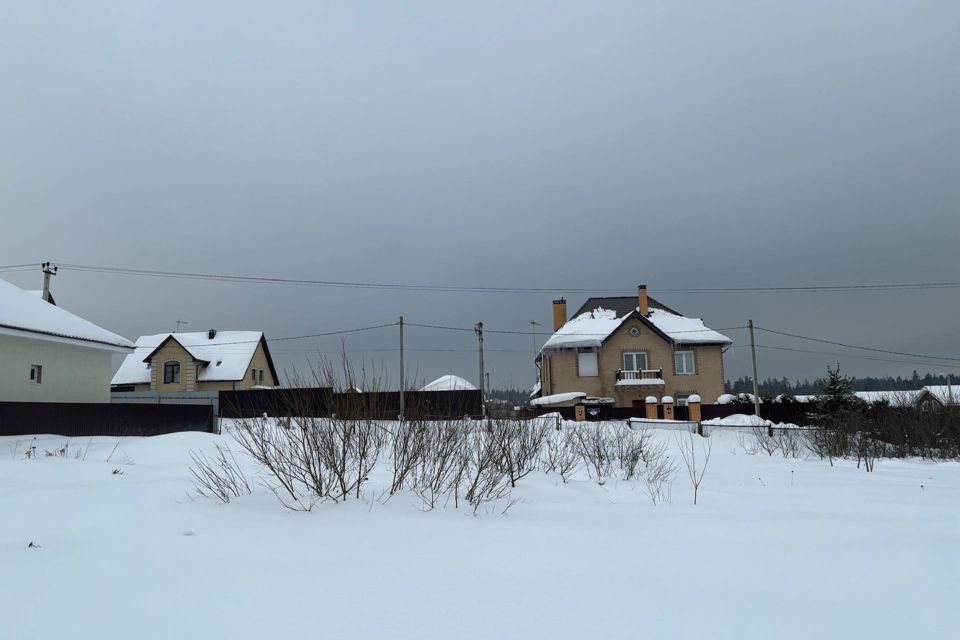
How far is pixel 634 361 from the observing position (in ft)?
111

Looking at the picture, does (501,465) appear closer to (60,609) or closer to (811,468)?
(60,609)

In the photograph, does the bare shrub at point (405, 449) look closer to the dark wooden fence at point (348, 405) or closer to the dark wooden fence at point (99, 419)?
the dark wooden fence at point (348, 405)

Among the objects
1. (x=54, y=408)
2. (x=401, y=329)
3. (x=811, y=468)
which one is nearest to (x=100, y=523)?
(x=811, y=468)

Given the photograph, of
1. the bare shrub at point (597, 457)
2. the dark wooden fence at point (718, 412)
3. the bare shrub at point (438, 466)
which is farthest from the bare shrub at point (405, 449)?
the dark wooden fence at point (718, 412)

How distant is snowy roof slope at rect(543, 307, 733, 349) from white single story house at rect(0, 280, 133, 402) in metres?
22.6

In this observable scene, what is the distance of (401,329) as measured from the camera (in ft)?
91.3

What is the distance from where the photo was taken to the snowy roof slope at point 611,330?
33.7 m

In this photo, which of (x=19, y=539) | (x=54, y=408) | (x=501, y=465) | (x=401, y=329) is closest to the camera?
(x=19, y=539)

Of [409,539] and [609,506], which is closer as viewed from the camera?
[409,539]

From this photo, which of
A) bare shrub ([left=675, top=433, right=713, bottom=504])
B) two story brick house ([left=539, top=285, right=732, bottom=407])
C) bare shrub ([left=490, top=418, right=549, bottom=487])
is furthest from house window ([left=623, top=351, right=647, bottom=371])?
bare shrub ([left=490, top=418, right=549, bottom=487])

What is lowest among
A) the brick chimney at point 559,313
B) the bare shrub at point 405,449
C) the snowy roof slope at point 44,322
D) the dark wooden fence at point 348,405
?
the bare shrub at point 405,449

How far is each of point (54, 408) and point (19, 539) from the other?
1389cm

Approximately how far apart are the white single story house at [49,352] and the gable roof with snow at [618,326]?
22.6 metres

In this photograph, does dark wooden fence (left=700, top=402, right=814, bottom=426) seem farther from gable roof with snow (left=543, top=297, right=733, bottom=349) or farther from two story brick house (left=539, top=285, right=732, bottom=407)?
gable roof with snow (left=543, top=297, right=733, bottom=349)
